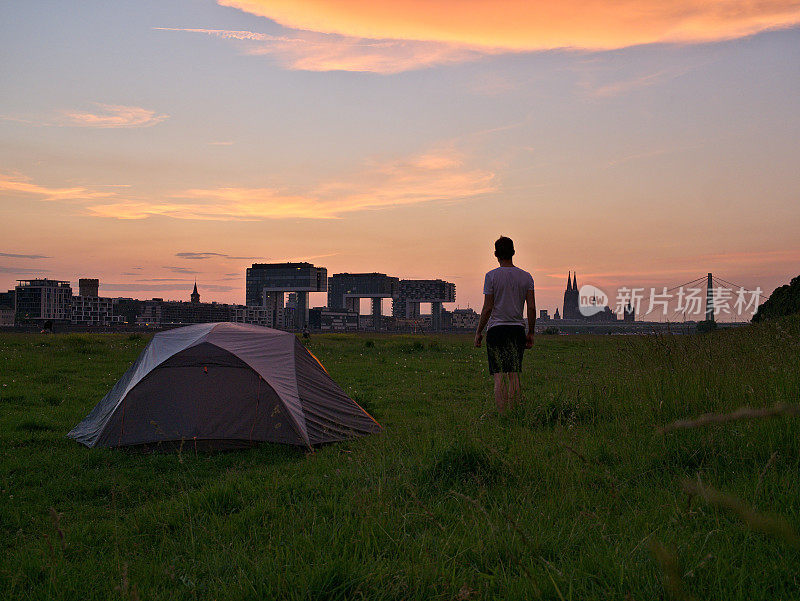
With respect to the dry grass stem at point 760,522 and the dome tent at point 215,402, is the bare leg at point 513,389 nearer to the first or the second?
the dome tent at point 215,402

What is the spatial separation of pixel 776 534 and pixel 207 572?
13.6 ft

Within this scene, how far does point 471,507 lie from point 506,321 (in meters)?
4.77

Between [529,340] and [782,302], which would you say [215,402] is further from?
[782,302]

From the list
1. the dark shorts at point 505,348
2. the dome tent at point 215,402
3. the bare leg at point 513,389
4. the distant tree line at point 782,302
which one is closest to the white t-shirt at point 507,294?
the dark shorts at point 505,348

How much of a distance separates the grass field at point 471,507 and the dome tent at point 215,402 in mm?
440

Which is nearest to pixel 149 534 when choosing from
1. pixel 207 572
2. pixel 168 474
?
pixel 207 572

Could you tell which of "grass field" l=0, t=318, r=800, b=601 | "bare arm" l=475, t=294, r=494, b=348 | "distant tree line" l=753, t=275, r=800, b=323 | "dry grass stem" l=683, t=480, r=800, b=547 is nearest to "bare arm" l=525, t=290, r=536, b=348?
"bare arm" l=475, t=294, r=494, b=348

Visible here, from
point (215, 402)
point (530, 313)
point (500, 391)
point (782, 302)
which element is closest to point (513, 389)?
point (500, 391)

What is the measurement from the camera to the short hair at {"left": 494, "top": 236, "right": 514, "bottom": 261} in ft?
30.5

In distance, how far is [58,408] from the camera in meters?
12.7

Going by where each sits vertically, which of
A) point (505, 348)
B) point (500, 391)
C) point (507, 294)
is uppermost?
point (507, 294)

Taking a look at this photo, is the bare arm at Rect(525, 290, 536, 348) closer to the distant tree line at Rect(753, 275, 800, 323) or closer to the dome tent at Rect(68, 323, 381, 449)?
the dome tent at Rect(68, 323, 381, 449)

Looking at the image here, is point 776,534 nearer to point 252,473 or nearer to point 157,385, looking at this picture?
point 252,473

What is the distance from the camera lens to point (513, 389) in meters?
8.55
